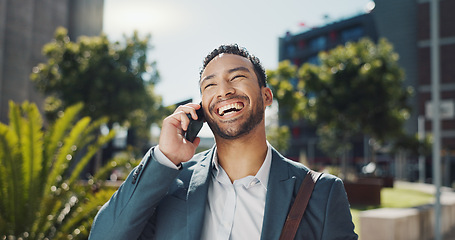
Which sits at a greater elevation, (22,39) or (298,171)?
(22,39)

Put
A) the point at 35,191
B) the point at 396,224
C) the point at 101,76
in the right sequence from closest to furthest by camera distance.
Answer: the point at 35,191 → the point at 396,224 → the point at 101,76

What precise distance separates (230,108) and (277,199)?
1.53 feet

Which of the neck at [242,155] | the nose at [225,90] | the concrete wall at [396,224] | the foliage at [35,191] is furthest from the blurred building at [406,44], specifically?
the nose at [225,90]

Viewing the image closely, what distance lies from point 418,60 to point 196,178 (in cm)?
5496

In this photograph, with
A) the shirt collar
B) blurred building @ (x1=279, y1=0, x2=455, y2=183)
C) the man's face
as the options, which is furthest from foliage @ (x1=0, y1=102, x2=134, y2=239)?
blurred building @ (x1=279, y1=0, x2=455, y2=183)

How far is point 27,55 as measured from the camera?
33.6m

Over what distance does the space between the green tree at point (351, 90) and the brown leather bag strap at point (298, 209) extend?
15509mm

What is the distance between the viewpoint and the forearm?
5.81ft

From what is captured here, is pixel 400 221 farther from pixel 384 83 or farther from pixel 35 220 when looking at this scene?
pixel 384 83

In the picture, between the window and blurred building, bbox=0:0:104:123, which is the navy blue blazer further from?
the window

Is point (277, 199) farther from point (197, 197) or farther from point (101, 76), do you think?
point (101, 76)

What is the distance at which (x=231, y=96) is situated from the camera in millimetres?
1966

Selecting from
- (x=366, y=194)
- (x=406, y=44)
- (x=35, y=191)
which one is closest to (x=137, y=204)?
(x=35, y=191)

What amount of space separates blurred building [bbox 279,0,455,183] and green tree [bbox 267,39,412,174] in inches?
743
